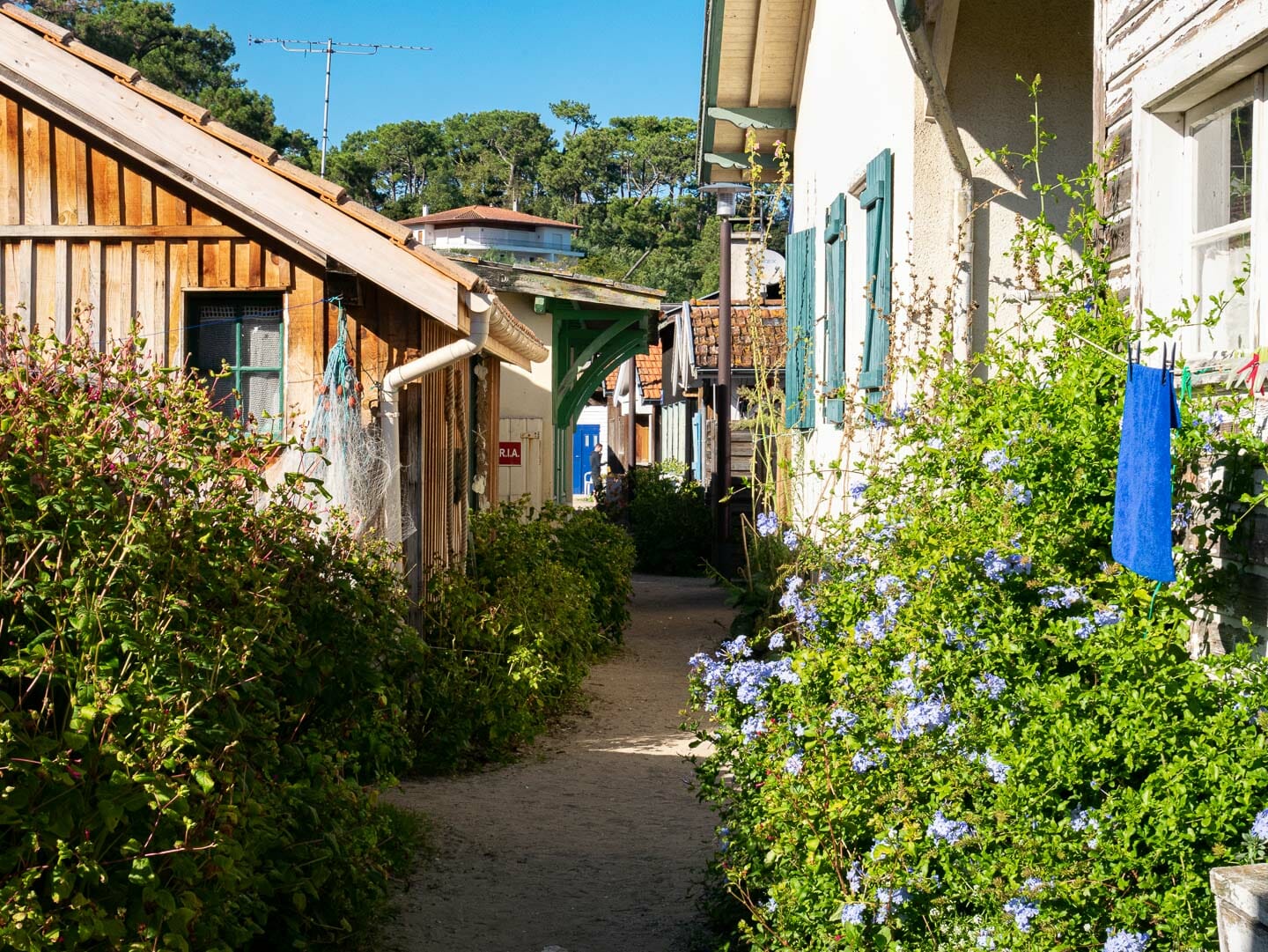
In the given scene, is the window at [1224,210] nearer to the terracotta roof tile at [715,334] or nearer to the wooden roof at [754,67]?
the wooden roof at [754,67]

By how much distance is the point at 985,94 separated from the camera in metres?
6.26

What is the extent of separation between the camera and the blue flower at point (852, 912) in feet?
11.1

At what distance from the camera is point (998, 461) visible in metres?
4.16

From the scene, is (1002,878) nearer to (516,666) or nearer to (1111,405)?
(1111,405)

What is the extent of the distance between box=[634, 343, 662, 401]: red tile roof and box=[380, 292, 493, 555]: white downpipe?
23996 mm

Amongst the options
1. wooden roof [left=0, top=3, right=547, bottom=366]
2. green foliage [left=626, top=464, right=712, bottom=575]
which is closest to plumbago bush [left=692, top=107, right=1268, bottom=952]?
wooden roof [left=0, top=3, right=547, bottom=366]

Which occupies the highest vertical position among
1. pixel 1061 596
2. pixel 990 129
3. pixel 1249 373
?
pixel 990 129

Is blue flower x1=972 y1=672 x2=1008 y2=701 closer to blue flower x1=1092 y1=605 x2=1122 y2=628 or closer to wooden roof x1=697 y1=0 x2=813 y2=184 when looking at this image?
blue flower x1=1092 y1=605 x2=1122 y2=628

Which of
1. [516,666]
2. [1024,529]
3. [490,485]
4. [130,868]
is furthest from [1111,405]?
[490,485]

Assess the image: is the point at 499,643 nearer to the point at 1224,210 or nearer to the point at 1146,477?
the point at 1146,477

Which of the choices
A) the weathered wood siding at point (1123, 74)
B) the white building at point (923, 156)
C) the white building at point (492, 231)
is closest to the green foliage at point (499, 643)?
the white building at point (923, 156)

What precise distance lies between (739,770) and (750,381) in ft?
55.6

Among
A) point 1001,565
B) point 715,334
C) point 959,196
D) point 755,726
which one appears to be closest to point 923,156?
point 959,196

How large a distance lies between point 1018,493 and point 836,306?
4.50 meters
